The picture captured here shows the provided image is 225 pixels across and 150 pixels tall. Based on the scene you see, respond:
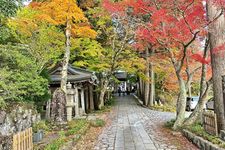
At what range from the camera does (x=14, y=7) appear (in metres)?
9.44

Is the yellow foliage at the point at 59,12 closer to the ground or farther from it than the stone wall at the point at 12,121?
farther from it

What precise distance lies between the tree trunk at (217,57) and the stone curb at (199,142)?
1052 millimetres

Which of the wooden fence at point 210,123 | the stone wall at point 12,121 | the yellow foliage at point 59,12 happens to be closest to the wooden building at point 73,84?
the stone wall at point 12,121

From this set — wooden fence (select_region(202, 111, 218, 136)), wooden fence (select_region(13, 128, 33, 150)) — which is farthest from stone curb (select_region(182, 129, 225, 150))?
wooden fence (select_region(13, 128, 33, 150))

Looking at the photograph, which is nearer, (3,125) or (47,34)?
(3,125)

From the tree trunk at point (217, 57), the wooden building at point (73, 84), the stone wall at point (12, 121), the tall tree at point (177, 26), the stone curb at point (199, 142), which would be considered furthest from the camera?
the wooden building at point (73, 84)

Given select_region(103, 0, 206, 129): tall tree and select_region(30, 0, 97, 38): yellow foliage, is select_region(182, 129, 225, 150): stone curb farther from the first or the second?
select_region(30, 0, 97, 38): yellow foliage

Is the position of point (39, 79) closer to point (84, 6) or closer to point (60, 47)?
point (60, 47)

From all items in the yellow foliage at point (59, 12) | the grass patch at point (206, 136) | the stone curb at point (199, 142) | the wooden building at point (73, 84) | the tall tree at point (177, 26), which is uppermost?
the yellow foliage at point (59, 12)

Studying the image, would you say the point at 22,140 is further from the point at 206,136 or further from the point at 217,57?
the point at 217,57

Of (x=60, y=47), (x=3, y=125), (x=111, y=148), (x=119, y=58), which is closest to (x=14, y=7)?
(x=3, y=125)

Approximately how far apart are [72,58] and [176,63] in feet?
41.1

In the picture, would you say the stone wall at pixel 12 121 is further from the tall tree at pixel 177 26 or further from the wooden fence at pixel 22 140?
the tall tree at pixel 177 26

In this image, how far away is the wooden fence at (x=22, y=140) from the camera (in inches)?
224
